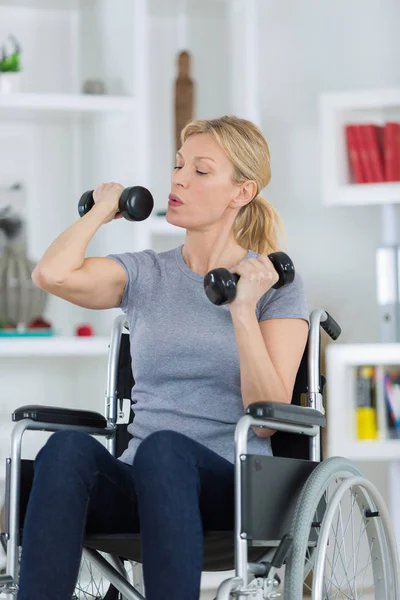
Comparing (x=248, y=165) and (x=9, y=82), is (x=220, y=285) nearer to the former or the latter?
(x=248, y=165)

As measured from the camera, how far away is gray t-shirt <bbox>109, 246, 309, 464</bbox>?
182 centimetres

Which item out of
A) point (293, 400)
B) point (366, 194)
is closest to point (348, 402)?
point (366, 194)

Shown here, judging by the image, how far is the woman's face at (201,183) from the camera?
193 cm

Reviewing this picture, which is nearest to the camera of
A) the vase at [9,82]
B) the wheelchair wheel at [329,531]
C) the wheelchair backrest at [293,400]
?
the wheelchair wheel at [329,531]

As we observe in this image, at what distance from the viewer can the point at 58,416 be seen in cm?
188

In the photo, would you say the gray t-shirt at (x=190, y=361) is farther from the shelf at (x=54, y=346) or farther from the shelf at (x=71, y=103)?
the shelf at (x=71, y=103)

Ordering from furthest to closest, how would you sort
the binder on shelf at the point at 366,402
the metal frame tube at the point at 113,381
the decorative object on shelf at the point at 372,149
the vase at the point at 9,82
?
the vase at the point at 9,82
the decorative object on shelf at the point at 372,149
the binder on shelf at the point at 366,402
the metal frame tube at the point at 113,381

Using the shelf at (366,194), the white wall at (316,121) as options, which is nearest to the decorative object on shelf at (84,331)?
the white wall at (316,121)

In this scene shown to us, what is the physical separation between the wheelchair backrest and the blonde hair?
265 millimetres

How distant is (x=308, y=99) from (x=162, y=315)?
1894mm

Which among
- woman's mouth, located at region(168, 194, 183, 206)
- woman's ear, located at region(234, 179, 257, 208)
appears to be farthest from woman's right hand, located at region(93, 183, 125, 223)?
woman's ear, located at region(234, 179, 257, 208)

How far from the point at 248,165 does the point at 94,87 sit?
1519 mm

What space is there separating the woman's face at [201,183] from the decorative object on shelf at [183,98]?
1.47 meters

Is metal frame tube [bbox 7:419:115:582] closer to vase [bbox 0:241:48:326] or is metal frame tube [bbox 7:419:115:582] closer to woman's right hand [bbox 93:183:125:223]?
woman's right hand [bbox 93:183:125:223]
